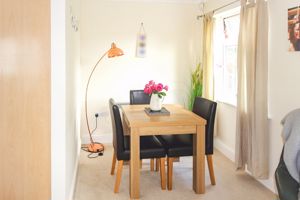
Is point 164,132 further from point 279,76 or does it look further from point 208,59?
point 208,59

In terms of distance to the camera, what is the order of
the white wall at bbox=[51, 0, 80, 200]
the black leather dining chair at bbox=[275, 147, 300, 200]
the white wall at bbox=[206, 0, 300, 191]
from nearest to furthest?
the black leather dining chair at bbox=[275, 147, 300, 200], the white wall at bbox=[51, 0, 80, 200], the white wall at bbox=[206, 0, 300, 191]

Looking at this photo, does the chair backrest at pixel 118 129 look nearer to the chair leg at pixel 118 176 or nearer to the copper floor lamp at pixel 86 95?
the chair leg at pixel 118 176

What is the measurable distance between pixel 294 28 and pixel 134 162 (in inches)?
75.4

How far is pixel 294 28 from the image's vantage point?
8.90ft

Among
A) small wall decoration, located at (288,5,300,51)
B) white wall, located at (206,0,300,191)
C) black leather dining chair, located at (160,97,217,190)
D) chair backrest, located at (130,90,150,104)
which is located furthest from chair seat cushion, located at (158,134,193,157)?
small wall decoration, located at (288,5,300,51)

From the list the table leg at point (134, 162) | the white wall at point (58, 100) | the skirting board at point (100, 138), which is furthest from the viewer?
the skirting board at point (100, 138)

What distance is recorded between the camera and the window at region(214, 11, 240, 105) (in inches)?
169

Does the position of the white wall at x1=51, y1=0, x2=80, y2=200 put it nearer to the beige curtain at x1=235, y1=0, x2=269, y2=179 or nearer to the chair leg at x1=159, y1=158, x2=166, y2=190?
the chair leg at x1=159, y1=158, x2=166, y2=190

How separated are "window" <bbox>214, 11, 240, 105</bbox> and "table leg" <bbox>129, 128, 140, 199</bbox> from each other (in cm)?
181

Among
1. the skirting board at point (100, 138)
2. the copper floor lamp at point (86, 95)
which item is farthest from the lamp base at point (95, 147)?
the skirting board at point (100, 138)

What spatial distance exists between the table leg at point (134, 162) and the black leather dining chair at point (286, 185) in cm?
135

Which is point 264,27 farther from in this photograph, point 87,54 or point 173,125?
point 87,54

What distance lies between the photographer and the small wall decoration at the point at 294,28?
2.66 meters

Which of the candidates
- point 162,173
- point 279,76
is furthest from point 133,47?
point 279,76
